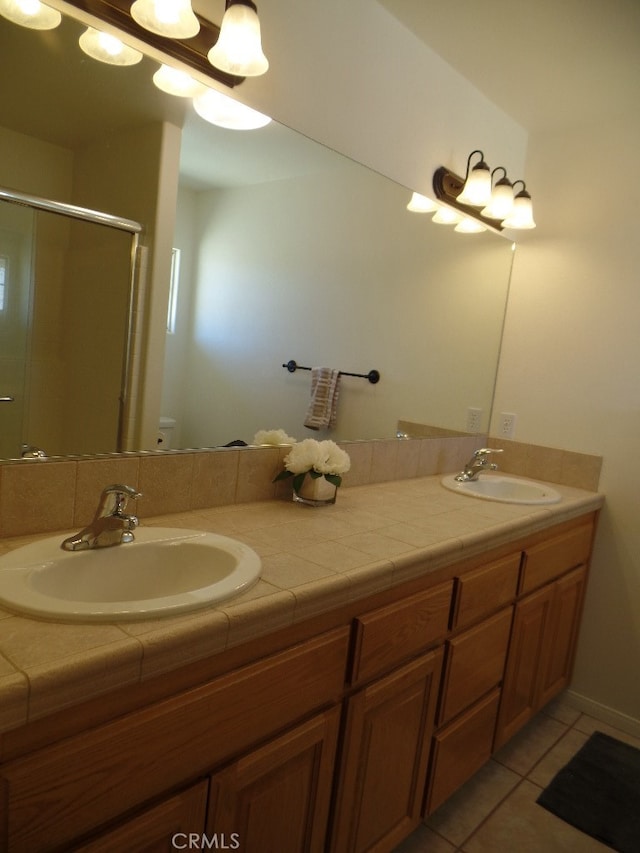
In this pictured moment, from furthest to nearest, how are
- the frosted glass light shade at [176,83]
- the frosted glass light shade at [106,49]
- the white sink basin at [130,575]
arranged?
the frosted glass light shade at [176,83], the frosted glass light shade at [106,49], the white sink basin at [130,575]

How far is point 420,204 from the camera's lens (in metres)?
2.10

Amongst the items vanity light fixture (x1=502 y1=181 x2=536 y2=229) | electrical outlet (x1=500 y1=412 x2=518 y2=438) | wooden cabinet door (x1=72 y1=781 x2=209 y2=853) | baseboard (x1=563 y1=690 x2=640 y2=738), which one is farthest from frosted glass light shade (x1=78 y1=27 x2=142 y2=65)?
baseboard (x1=563 y1=690 x2=640 y2=738)

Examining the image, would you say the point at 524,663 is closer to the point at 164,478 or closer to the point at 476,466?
the point at 476,466

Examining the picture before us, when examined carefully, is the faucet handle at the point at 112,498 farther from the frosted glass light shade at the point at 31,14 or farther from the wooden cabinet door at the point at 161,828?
the frosted glass light shade at the point at 31,14

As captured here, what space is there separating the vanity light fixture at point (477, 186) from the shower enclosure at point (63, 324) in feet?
4.45

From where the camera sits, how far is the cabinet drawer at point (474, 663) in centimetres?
150

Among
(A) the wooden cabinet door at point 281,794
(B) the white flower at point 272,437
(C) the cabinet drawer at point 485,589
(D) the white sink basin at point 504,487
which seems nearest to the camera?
(A) the wooden cabinet door at point 281,794

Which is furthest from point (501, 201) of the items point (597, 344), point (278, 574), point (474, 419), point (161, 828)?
point (161, 828)

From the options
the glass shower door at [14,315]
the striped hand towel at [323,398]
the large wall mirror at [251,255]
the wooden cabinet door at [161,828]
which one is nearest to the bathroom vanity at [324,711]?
the wooden cabinet door at [161,828]

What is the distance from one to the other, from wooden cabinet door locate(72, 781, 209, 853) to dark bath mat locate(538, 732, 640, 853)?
4.62 ft

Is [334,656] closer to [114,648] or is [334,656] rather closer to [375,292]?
[114,648]

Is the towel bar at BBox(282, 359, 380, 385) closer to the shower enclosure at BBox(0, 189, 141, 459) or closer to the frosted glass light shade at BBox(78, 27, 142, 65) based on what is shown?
the shower enclosure at BBox(0, 189, 141, 459)

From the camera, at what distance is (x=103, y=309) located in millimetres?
1248

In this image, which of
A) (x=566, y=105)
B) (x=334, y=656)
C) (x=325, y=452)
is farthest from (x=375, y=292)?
(x=334, y=656)
